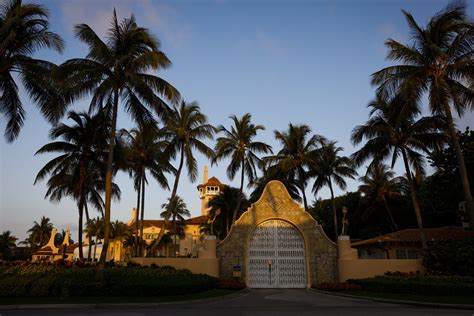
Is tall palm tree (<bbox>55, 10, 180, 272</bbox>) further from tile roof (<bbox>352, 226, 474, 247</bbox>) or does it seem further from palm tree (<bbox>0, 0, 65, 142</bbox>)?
tile roof (<bbox>352, 226, 474, 247</bbox>)

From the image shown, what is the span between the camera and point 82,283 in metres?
16.4

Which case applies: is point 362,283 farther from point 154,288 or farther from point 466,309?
point 154,288

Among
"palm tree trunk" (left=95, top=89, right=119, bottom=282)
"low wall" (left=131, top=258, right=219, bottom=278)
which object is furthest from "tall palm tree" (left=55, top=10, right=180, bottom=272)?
"low wall" (left=131, top=258, right=219, bottom=278)

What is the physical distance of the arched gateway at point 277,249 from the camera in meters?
24.1

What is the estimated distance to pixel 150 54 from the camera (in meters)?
18.5

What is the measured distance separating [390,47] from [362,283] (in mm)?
13936

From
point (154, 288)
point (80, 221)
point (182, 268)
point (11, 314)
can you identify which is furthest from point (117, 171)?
point (11, 314)

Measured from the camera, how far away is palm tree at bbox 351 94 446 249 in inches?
1008

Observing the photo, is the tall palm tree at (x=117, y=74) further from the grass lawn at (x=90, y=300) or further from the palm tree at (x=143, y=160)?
the palm tree at (x=143, y=160)

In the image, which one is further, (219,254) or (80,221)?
(80,221)

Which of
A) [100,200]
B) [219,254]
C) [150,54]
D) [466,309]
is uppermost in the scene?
[150,54]

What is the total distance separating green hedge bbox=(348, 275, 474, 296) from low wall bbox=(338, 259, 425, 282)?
8.88ft

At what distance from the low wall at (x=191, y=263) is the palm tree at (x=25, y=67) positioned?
1024cm

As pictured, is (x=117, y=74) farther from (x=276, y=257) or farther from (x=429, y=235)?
(x=429, y=235)
